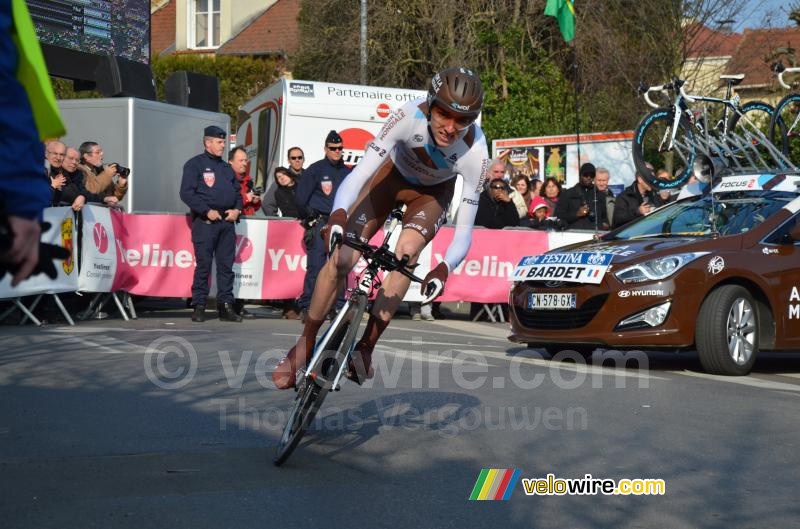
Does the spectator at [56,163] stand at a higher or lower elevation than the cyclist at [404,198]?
higher

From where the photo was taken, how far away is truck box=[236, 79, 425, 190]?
65.1ft

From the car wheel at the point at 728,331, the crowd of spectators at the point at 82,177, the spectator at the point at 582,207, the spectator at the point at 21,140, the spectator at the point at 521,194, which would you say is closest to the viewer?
the spectator at the point at 21,140

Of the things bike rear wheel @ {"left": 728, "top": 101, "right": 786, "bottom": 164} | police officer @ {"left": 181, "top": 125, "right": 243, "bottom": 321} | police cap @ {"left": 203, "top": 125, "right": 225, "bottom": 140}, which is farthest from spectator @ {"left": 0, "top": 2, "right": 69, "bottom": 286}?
bike rear wheel @ {"left": 728, "top": 101, "right": 786, "bottom": 164}

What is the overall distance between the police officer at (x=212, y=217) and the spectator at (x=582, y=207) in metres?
5.17

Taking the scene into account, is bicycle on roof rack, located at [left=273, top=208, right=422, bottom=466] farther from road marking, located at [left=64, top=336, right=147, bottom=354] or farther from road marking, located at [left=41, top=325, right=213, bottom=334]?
road marking, located at [left=41, top=325, right=213, bottom=334]

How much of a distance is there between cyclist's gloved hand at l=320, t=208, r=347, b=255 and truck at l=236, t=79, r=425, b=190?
13.1 meters

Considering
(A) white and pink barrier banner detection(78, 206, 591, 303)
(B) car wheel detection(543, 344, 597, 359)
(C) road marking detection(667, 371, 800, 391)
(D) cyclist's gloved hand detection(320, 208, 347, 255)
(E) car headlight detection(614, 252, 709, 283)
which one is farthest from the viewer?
(A) white and pink barrier banner detection(78, 206, 591, 303)

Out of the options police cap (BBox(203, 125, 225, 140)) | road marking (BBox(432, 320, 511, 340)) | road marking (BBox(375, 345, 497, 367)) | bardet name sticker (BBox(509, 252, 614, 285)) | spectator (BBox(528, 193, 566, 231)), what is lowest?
road marking (BBox(432, 320, 511, 340))

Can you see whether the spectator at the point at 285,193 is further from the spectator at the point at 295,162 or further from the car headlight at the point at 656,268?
the car headlight at the point at 656,268

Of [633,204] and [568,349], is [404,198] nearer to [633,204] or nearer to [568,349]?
[568,349]

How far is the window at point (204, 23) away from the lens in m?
58.8

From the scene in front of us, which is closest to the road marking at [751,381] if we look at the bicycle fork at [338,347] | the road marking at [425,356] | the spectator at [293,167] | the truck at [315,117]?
the road marking at [425,356]

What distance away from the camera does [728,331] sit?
10656 mm

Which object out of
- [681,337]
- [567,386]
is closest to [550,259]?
[681,337]
